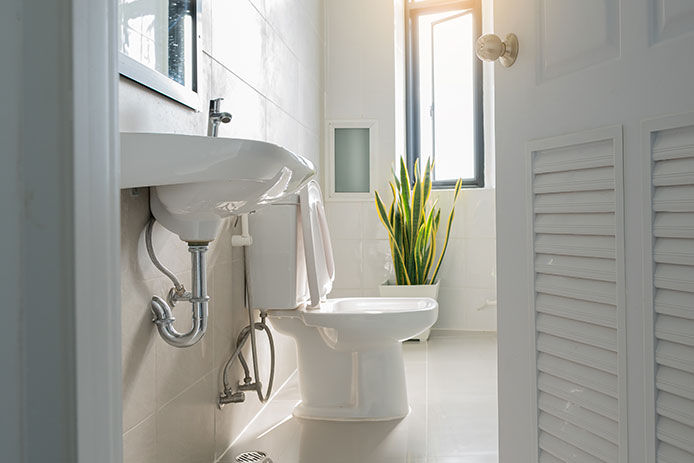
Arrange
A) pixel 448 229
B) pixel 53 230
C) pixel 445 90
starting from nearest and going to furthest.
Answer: pixel 53 230 < pixel 448 229 < pixel 445 90

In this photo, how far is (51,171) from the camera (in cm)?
34

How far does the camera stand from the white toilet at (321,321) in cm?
208

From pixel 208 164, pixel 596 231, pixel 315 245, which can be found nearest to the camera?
pixel 596 231

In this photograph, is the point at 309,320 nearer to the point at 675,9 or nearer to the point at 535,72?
the point at 535,72

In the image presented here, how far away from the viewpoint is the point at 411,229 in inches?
136

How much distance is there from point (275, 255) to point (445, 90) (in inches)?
94.1

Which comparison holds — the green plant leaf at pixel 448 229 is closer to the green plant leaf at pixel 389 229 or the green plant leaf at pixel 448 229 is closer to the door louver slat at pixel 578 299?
the green plant leaf at pixel 389 229

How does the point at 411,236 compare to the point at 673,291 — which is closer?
the point at 673,291

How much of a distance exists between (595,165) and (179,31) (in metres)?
1.12

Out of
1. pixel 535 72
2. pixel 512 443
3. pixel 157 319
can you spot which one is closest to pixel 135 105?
pixel 157 319

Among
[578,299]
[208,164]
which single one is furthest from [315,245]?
[578,299]

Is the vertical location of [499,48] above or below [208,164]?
above

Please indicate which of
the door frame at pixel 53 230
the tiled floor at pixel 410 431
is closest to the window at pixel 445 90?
the tiled floor at pixel 410 431

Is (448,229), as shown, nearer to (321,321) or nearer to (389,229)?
(389,229)
